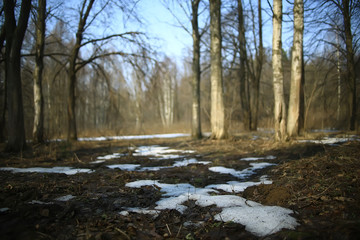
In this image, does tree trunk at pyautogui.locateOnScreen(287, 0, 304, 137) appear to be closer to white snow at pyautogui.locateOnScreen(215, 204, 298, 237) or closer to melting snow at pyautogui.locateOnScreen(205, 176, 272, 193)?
melting snow at pyautogui.locateOnScreen(205, 176, 272, 193)

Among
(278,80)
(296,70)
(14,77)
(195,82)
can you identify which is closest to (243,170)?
(278,80)

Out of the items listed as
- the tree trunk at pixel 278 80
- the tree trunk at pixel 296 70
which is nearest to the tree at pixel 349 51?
the tree trunk at pixel 296 70

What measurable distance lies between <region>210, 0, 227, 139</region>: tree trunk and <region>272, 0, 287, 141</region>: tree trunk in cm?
215

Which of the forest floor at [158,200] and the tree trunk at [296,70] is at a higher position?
the tree trunk at [296,70]

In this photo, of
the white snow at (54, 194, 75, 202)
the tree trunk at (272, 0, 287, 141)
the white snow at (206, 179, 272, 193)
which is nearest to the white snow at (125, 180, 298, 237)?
the white snow at (206, 179, 272, 193)

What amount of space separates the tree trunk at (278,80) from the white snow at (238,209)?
4.61 m

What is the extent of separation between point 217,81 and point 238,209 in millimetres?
6798

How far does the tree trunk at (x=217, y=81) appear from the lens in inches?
332

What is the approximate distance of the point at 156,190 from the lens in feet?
9.71

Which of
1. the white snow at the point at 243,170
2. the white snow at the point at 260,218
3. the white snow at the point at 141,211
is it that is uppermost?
the white snow at the point at 260,218

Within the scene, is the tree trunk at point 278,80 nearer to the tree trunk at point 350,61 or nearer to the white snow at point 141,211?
the tree trunk at point 350,61

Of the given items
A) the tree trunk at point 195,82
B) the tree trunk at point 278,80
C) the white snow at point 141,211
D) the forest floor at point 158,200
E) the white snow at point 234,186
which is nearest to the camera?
the forest floor at point 158,200

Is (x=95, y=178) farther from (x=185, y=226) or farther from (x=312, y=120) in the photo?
(x=312, y=120)

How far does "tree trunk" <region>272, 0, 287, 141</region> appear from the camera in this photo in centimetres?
665
